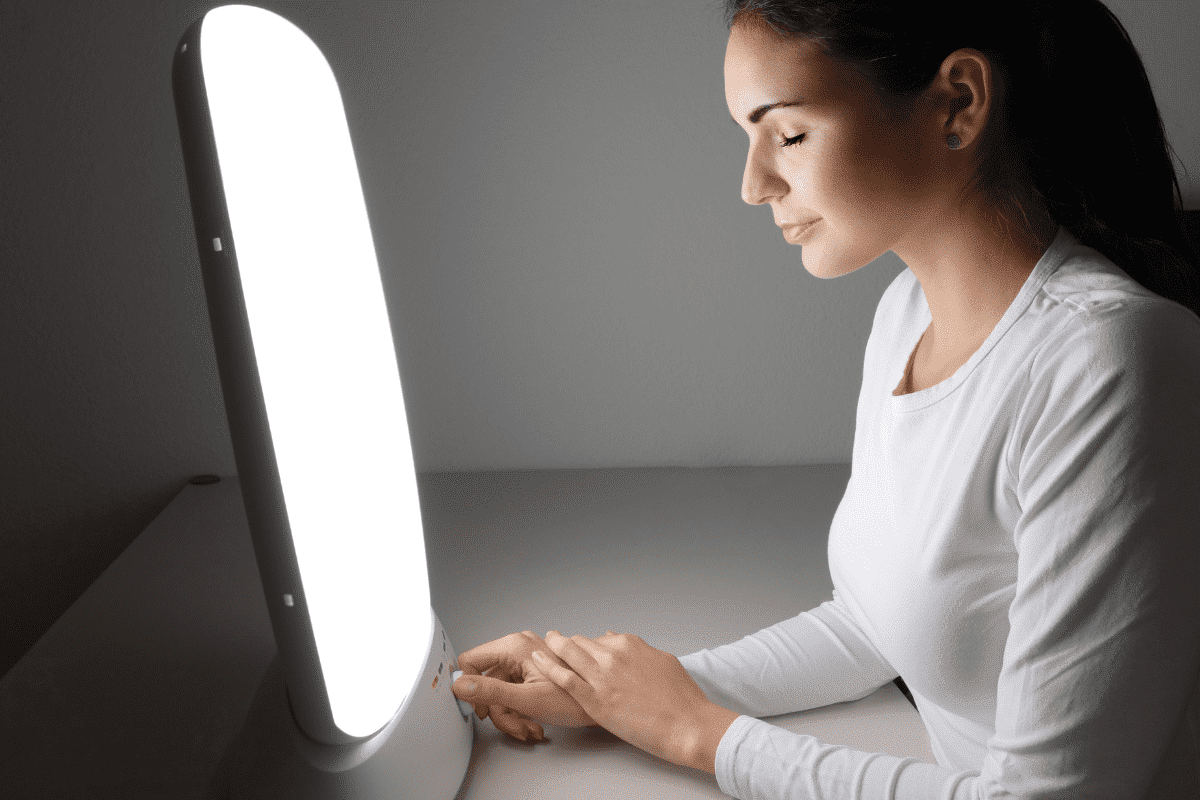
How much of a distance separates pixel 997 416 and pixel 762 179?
22 cm

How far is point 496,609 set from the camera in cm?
90

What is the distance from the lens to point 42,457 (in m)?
1.27

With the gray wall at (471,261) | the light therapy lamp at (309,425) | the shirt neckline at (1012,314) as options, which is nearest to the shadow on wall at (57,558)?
the gray wall at (471,261)

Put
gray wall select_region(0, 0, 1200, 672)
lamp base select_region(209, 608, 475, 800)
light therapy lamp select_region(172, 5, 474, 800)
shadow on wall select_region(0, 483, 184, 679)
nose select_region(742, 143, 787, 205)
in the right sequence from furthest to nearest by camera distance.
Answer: shadow on wall select_region(0, 483, 184, 679), gray wall select_region(0, 0, 1200, 672), nose select_region(742, 143, 787, 205), lamp base select_region(209, 608, 475, 800), light therapy lamp select_region(172, 5, 474, 800)

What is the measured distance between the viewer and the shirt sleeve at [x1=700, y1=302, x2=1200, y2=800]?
465 millimetres

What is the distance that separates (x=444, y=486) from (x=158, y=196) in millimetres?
529

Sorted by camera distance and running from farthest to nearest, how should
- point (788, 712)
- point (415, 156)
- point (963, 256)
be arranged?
point (415, 156) < point (788, 712) < point (963, 256)

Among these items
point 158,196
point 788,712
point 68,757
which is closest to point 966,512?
point 788,712

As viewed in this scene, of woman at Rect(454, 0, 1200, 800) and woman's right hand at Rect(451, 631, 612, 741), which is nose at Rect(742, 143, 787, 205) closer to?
woman at Rect(454, 0, 1200, 800)

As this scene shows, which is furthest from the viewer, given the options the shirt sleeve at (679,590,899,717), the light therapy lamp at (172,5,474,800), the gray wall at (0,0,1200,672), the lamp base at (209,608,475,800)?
the gray wall at (0,0,1200,672)

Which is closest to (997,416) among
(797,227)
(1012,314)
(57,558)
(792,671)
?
(1012,314)

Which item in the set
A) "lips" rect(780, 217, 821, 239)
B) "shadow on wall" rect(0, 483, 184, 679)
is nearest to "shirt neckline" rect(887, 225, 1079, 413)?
"lips" rect(780, 217, 821, 239)

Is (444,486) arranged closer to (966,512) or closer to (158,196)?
(158,196)

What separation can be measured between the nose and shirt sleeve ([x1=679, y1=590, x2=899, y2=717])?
361 mm
